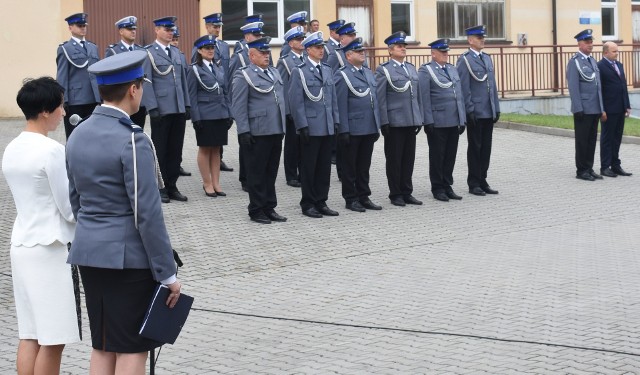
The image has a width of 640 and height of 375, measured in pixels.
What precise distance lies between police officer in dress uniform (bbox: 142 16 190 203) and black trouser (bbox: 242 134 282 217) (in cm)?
132

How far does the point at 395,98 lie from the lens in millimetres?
14078

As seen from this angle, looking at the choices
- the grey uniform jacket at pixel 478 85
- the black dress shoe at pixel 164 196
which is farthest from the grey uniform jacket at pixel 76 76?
the grey uniform jacket at pixel 478 85

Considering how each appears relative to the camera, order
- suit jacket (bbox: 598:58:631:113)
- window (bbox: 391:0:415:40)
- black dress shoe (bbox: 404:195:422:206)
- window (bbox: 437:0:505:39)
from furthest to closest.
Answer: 1. window (bbox: 437:0:505:39)
2. window (bbox: 391:0:415:40)
3. suit jacket (bbox: 598:58:631:113)
4. black dress shoe (bbox: 404:195:422:206)

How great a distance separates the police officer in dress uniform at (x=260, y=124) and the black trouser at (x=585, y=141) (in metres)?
5.30

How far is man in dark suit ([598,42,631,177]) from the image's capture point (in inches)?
662

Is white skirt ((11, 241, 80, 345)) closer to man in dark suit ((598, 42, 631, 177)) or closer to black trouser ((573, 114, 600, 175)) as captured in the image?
black trouser ((573, 114, 600, 175))

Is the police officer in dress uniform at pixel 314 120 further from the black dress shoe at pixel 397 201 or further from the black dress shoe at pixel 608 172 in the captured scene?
the black dress shoe at pixel 608 172

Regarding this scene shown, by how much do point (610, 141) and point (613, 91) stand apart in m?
0.73

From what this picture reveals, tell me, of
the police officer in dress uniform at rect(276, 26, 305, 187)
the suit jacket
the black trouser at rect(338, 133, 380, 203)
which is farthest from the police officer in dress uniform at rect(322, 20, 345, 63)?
the suit jacket

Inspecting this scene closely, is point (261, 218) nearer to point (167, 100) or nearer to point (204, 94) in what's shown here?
point (167, 100)

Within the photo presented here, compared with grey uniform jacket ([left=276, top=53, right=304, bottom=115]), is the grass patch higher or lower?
lower

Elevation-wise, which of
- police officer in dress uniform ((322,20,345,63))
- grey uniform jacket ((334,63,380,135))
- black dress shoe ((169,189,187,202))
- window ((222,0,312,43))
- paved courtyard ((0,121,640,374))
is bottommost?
paved courtyard ((0,121,640,374))

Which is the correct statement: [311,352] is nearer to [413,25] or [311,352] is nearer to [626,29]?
[413,25]

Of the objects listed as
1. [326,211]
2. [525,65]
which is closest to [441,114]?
[326,211]
